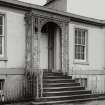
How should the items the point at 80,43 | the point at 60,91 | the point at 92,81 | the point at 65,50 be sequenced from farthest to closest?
the point at 92,81 → the point at 80,43 → the point at 65,50 → the point at 60,91

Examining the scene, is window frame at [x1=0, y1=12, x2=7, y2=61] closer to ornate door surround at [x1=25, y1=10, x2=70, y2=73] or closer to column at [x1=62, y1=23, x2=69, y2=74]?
ornate door surround at [x1=25, y1=10, x2=70, y2=73]

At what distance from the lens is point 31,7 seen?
1155 cm

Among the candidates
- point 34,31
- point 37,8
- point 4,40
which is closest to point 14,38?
point 4,40

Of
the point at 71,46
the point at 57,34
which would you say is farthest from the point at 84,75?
the point at 57,34

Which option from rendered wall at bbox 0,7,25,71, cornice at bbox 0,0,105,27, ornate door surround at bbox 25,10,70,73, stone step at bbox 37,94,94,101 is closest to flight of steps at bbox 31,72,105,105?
stone step at bbox 37,94,94,101

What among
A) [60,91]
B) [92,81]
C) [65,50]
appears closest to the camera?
[60,91]

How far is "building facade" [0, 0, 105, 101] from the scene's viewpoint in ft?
36.3

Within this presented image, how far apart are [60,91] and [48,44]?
374cm

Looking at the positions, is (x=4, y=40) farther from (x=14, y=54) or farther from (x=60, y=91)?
(x=60, y=91)

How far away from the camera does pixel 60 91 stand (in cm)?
1121

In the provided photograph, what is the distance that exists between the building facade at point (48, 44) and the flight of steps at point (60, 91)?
2.68 ft

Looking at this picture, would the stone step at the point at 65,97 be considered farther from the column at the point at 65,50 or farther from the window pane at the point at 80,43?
the window pane at the point at 80,43

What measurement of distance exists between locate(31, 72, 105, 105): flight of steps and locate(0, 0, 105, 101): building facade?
0.82m

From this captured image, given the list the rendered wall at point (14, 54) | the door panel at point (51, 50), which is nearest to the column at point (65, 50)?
the door panel at point (51, 50)
